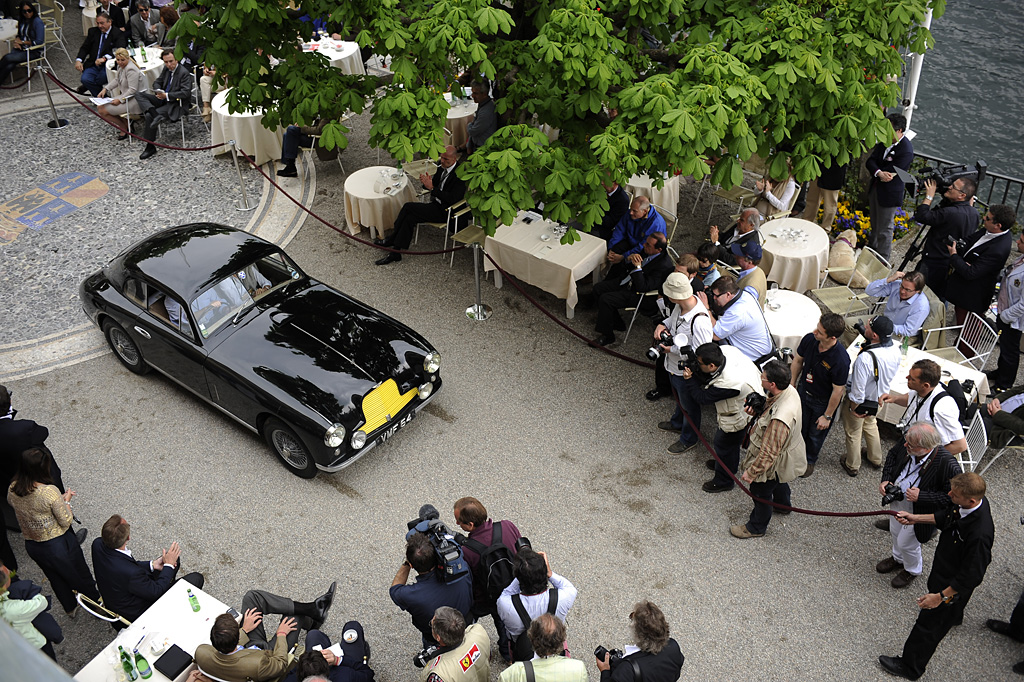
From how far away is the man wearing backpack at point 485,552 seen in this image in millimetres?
5398

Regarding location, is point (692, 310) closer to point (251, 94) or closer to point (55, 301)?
point (251, 94)

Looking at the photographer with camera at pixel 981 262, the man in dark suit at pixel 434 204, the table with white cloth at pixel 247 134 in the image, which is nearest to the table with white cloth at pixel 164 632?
the man in dark suit at pixel 434 204

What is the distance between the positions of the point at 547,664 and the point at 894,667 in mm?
3041

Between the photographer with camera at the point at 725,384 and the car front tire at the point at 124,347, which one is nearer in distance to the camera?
the photographer with camera at the point at 725,384

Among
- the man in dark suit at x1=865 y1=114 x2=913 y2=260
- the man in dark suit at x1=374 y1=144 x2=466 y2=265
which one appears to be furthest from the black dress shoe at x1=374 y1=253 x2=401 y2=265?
the man in dark suit at x1=865 y1=114 x2=913 y2=260

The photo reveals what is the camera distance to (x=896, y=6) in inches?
290

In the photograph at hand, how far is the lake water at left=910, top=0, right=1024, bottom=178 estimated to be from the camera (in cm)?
1475

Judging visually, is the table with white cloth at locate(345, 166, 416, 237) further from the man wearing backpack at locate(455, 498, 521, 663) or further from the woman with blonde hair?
the man wearing backpack at locate(455, 498, 521, 663)

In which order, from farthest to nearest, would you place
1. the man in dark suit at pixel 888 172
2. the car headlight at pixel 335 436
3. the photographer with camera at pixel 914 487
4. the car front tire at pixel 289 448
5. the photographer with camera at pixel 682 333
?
the man in dark suit at pixel 888 172
the car front tire at pixel 289 448
the photographer with camera at pixel 682 333
the car headlight at pixel 335 436
the photographer with camera at pixel 914 487

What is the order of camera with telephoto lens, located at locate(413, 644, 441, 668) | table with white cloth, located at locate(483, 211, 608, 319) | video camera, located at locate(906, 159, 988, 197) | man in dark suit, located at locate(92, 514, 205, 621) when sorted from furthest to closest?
video camera, located at locate(906, 159, 988, 197)
table with white cloth, located at locate(483, 211, 608, 319)
man in dark suit, located at locate(92, 514, 205, 621)
camera with telephoto lens, located at locate(413, 644, 441, 668)

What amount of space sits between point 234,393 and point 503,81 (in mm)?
4144

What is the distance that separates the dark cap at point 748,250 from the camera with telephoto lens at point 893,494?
2.94 meters

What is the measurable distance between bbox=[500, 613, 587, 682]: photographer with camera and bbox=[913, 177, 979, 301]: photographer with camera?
6.32m

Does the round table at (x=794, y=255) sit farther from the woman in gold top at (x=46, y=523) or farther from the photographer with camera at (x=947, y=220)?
the woman in gold top at (x=46, y=523)
